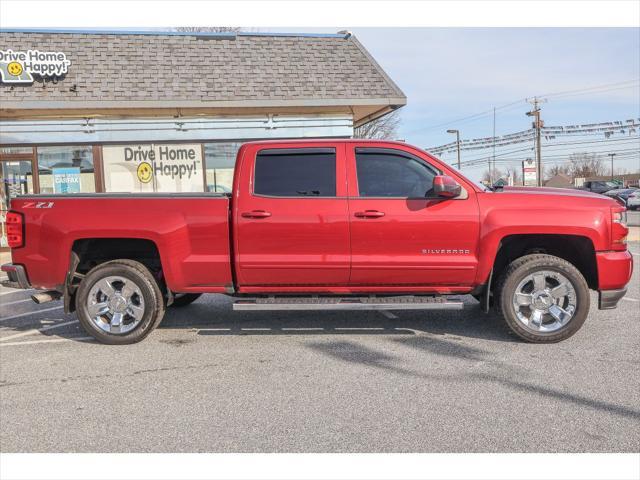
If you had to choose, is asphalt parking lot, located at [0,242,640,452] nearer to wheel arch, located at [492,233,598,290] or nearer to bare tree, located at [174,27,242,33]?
wheel arch, located at [492,233,598,290]

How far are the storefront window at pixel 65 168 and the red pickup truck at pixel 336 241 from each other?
872cm

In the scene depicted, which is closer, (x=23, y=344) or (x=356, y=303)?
(x=356, y=303)

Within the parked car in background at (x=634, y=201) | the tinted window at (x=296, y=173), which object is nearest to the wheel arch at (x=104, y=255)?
the tinted window at (x=296, y=173)

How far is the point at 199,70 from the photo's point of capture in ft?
41.8

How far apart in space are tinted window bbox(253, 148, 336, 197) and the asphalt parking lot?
149cm

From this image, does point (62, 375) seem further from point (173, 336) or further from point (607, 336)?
point (607, 336)

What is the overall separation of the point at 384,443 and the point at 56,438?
78.9 inches

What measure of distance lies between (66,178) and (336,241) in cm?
1065

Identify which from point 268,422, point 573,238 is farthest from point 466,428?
point 573,238

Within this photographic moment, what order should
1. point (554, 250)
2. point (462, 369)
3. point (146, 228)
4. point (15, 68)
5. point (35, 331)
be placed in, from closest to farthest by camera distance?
point (462, 369) < point (146, 228) < point (554, 250) < point (35, 331) < point (15, 68)

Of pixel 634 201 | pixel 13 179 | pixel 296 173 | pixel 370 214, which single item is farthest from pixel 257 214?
pixel 634 201

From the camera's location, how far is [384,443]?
315 centimetres

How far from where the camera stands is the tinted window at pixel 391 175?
519 centimetres

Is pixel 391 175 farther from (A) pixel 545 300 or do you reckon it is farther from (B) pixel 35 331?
(B) pixel 35 331
